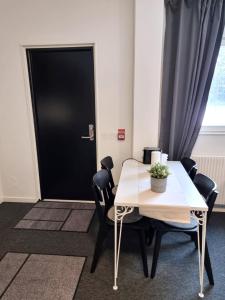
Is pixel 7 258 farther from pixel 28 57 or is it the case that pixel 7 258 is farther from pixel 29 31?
pixel 29 31

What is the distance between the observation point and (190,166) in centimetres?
225

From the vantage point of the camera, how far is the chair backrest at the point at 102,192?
1.73 meters

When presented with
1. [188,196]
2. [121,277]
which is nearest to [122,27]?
[188,196]

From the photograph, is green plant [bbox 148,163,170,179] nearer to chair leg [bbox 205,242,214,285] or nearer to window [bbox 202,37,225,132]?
chair leg [bbox 205,242,214,285]

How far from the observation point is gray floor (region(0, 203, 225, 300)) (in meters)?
1.66

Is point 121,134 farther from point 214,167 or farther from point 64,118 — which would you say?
point 214,167

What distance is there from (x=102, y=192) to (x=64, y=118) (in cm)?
134

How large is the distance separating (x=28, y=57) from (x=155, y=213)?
2.37 m

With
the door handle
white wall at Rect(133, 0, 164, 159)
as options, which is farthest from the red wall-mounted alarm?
the door handle

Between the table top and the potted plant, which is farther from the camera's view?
the potted plant

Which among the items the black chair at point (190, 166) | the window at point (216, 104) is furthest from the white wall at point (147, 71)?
the window at point (216, 104)

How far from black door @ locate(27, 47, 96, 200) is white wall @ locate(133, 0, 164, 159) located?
59 centimetres

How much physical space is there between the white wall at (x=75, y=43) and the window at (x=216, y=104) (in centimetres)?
96

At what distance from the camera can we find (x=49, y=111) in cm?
→ 282
